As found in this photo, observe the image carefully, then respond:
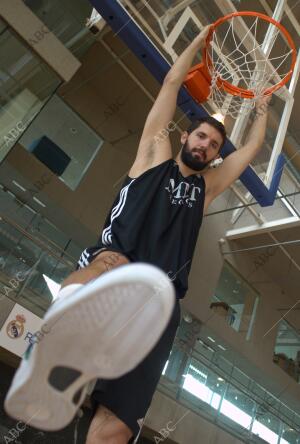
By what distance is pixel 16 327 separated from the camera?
3758 mm

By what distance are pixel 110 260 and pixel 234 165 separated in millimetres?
864

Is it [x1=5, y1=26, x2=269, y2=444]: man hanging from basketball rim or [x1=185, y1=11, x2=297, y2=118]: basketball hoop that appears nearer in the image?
[x1=5, y1=26, x2=269, y2=444]: man hanging from basketball rim

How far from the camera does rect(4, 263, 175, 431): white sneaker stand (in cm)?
74

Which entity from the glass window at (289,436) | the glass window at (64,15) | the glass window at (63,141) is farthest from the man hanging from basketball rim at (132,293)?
the glass window at (289,436)

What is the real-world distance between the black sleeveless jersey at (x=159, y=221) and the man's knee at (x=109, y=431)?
16.8 inches

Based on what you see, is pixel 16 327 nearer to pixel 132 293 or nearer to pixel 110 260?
pixel 110 260

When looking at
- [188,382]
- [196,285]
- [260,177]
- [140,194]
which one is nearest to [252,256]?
[196,285]

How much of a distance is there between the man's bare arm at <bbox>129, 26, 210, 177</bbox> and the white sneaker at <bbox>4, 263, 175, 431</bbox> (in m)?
0.86

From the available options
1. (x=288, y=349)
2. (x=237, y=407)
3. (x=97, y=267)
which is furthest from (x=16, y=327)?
(x=288, y=349)

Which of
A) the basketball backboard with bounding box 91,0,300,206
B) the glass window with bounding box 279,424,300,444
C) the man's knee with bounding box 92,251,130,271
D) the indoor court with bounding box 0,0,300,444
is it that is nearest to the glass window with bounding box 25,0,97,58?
the indoor court with bounding box 0,0,300,444

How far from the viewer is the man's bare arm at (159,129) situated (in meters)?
1.59

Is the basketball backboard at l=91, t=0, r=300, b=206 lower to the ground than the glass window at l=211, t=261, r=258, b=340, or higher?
higher

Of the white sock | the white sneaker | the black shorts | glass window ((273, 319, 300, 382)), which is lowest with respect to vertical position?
glass window ((273, 319, 300, 382))

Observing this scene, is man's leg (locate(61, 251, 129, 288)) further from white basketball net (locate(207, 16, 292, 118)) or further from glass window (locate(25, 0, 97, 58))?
glass window (locate(25, 0, 97, 58))
